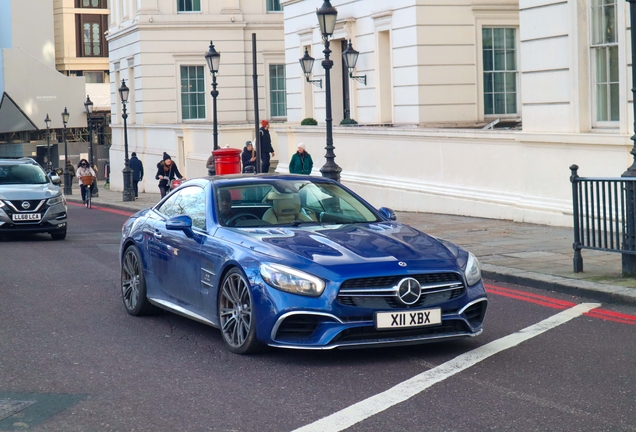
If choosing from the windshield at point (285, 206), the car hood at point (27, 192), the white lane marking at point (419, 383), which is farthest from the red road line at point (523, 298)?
the car hood at point (27, 192)

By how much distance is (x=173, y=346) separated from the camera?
331 inches

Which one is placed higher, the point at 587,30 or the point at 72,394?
the point at 587,30

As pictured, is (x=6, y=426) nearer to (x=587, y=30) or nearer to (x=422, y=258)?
(x=422, y=258)

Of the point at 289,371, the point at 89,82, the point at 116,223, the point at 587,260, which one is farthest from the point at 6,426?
the point at 89,82

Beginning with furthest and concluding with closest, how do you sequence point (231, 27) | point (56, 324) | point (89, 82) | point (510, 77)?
point (89, 82) < point (231, 27) < point (510, 77) < point (56, 324)

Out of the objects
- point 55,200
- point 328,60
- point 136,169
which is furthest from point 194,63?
point 328,60

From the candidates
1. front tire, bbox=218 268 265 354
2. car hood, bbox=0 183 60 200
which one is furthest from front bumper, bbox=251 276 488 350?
car hood, bbox=0 183 60 200

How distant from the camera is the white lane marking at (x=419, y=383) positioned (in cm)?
589

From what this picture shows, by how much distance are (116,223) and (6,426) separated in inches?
812

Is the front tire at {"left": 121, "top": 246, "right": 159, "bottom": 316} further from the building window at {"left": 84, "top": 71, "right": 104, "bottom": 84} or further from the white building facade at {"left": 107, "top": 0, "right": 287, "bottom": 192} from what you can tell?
the building window at {"left": 84, "top": 71, "right": 104, "bottom": 84}

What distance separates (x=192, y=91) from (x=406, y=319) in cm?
3865

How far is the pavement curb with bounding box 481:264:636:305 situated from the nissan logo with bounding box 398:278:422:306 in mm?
3372

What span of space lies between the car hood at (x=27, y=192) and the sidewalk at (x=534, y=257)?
701 centimetres

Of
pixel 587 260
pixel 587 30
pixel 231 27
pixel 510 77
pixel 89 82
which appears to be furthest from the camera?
pixel 89 82
